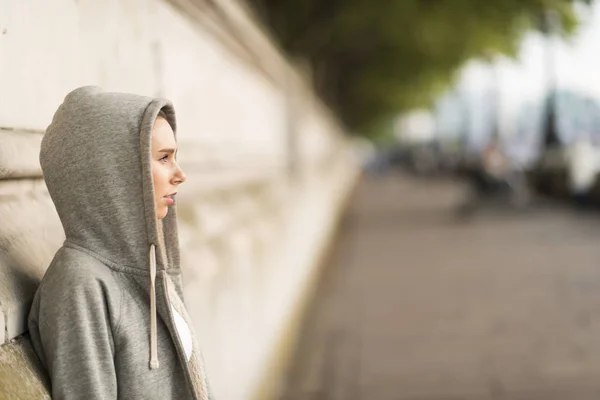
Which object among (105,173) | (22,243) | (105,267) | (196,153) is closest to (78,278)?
(105,267)

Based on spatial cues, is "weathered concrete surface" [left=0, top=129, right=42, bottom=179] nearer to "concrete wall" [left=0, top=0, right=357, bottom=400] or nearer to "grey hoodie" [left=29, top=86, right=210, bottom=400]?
"concrete wall" [left=0, top=0, right=357, bottom=400]

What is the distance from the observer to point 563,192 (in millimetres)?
19875

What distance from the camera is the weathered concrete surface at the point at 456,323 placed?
15.3ft

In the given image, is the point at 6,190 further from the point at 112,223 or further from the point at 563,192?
the point at 563,192

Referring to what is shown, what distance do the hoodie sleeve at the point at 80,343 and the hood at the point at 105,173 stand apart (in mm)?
113

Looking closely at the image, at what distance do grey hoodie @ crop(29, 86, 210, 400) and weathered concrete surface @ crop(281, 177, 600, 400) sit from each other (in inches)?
A: 120

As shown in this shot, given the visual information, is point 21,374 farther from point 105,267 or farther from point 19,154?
point 19,154

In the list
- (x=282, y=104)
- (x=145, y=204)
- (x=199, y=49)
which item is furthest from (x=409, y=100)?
(x=145, y=204)

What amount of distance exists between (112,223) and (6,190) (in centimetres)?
50

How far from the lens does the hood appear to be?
1562 millimetres

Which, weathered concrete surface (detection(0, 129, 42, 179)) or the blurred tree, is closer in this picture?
weathered concrete surface (detection(0, 129, 42, 179))

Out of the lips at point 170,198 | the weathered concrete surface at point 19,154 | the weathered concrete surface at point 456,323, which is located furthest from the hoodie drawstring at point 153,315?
the weathered concrete surface at point 456,323

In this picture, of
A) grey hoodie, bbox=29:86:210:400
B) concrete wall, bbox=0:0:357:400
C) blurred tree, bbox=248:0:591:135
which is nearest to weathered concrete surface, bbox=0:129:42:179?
concrete wall, bbox=0:0:357:400

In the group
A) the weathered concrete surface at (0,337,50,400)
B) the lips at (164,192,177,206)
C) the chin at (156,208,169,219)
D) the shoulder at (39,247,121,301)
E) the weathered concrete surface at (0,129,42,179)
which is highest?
the weathered concrete surface at (0,129,42,179)
